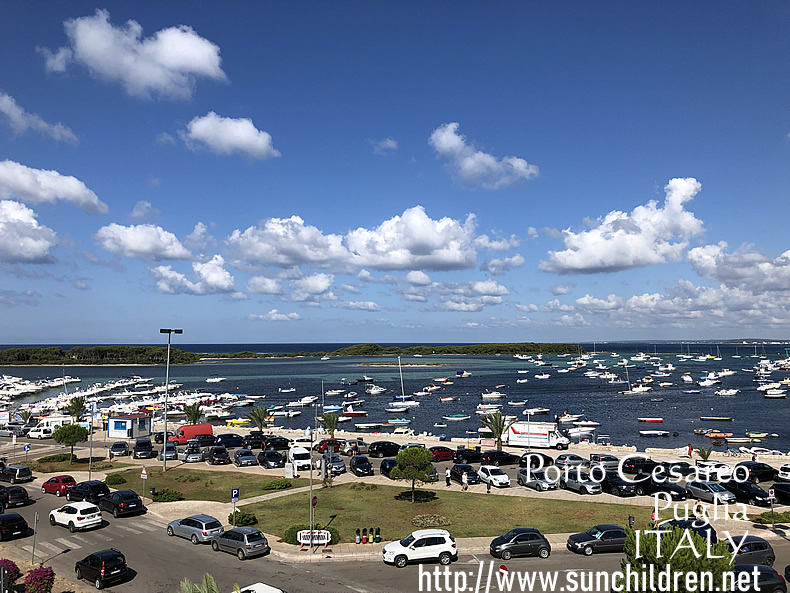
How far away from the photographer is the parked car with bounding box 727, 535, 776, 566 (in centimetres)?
2517

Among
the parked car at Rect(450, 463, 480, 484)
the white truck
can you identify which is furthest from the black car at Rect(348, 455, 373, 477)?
the white truck

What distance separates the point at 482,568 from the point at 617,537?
7.24 m

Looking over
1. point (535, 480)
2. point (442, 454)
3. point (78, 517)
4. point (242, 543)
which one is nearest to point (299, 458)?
point (442, 454)

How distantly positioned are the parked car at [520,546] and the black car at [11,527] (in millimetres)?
26533

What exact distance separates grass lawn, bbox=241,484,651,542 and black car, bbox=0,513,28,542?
12726 mm

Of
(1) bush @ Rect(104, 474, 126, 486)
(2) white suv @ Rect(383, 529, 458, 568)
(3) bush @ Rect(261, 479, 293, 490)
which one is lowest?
(1) bush @ Rect(104, 474, 126, 486)

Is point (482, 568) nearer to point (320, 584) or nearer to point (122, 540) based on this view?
point (320, 584)

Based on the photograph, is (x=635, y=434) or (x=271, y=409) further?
(x=271, y=409)

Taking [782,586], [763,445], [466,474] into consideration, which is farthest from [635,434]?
[782,586]

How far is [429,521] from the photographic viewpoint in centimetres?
3347

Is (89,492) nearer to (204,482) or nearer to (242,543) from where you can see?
(204,482)

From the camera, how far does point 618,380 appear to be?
7116 inches

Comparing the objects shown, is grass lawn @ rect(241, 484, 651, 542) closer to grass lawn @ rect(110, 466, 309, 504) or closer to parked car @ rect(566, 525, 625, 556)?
parked car @ rect(566, 525, 625, 556)

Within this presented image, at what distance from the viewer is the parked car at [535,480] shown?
41.9 meters
